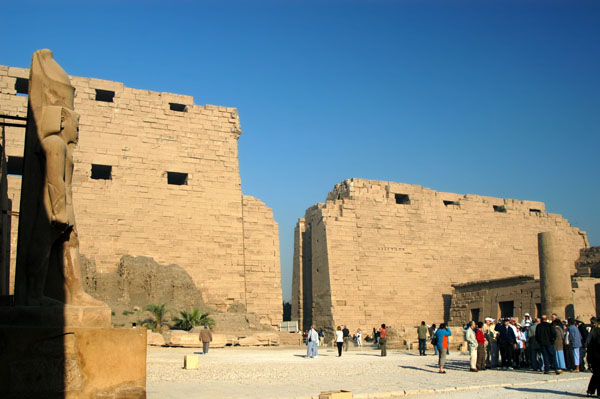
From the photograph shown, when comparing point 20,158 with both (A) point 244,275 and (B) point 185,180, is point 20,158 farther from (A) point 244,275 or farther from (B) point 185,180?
(A) point 244,275

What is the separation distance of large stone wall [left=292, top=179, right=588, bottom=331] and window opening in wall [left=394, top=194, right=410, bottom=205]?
0.14 feet

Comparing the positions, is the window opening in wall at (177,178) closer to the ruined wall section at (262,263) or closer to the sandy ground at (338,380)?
the ruined wall section at (262,263)

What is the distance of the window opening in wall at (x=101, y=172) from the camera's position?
1932 centimetres

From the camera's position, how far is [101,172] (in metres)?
19.9

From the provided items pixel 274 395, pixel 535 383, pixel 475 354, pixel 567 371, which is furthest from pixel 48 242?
pixel 567 371

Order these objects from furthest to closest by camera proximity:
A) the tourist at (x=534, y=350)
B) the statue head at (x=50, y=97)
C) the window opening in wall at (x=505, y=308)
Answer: the window opening in wall at (x=505, y=308)
the tourist at (x=534, y=350)
the statue head at (x=50, y=97)

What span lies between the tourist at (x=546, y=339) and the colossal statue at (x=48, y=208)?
341 inches

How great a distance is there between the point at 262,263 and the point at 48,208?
16.2 meters

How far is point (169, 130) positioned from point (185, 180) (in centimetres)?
176

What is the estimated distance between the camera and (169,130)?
20234 mm

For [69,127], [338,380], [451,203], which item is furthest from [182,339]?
[451,203]

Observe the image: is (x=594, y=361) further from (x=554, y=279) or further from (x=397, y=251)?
(x=397, y=251)

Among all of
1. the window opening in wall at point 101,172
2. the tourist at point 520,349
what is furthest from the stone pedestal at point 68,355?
the window opening in wall at point 101,172

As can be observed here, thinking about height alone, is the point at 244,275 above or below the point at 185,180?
below
